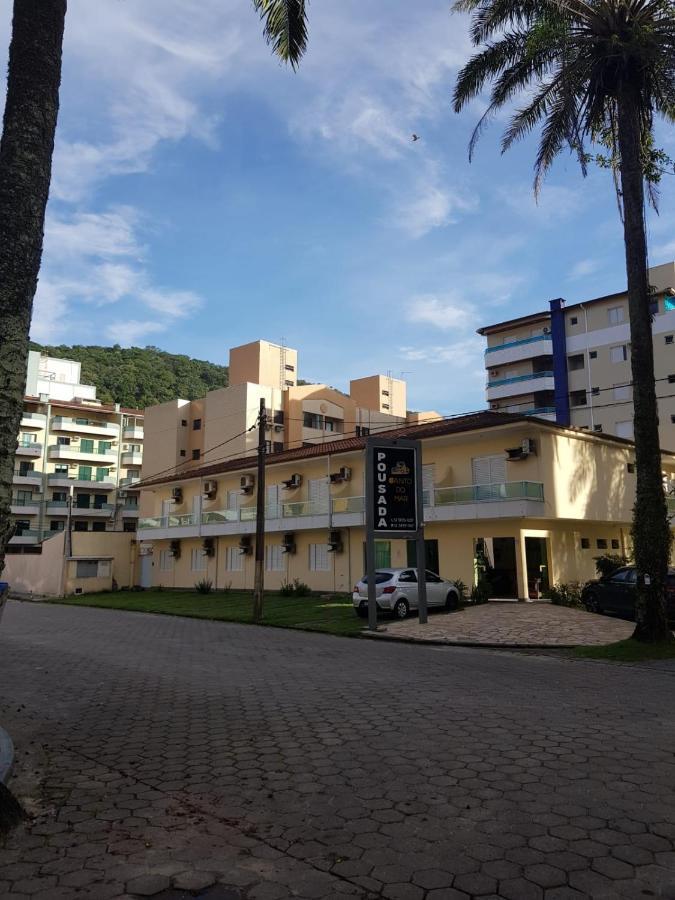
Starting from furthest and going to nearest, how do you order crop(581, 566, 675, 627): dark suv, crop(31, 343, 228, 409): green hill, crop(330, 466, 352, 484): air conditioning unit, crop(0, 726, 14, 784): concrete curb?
crop(31, 343, 228, 409): green hill, crop(330, 466, 352, 484): air conditioning unit, crop(581, 566, 675, 627): dark suv, crop(0, 726, 14, 784): concrete curb

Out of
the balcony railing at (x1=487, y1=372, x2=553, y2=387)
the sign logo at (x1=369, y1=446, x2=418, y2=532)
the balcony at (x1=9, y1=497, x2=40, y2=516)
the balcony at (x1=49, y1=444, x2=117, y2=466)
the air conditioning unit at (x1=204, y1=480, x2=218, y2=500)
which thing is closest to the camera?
the sign logo at (x1=369, y1=446, x2=418, y2=532)

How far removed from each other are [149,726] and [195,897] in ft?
13.1

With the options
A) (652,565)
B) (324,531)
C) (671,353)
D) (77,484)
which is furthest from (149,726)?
(77,484)

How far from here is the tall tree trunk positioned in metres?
13.8

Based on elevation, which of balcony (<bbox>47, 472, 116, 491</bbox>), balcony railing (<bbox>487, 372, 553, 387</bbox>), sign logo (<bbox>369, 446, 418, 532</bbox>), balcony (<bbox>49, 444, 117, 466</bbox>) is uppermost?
balcony railing (<bbox>487, 372, 553, 387</bbox>)

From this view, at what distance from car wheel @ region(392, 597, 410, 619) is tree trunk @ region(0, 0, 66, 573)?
16833mm

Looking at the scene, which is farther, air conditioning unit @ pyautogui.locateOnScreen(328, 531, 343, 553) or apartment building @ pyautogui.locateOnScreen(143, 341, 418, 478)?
apartment building @ pyautogui.locateOnScreen(143, 341, 418, 478)

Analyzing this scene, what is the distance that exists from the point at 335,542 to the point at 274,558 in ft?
16.7

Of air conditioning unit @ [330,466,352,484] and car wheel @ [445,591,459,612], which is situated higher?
air conditioning unit @ [330,466,352,484]

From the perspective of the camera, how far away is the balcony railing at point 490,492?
2514 cm

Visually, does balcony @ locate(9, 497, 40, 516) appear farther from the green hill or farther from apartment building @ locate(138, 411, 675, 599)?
apartment building @ locate(138, 411, 675, 599)

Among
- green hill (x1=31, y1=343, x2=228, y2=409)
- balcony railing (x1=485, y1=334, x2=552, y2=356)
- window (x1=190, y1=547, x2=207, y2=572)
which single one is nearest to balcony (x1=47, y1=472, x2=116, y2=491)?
green hill (x1=31, y1=343, x2=228, y2=409)

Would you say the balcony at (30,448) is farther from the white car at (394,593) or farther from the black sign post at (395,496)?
the black sign post at (395,496)

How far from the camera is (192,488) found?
4262cm
